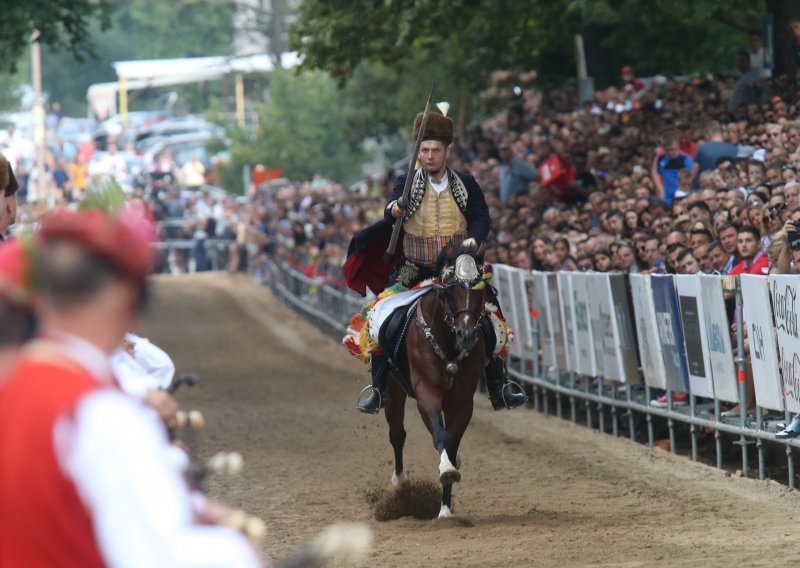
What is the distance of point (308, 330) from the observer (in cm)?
3019

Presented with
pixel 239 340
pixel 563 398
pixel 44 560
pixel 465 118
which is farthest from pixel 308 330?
pixel 44 560

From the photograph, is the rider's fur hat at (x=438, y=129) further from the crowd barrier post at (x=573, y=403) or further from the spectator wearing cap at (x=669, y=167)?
the spectator wearing cap at (x=669, y=167)

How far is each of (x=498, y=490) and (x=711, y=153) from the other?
6821 mm

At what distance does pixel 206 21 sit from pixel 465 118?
48.2m

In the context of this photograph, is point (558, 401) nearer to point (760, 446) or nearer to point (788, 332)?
point (760, 446)

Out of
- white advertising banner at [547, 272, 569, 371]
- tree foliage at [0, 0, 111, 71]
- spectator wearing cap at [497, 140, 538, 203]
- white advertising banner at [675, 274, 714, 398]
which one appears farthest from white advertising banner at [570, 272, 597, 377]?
tree foliage at [0, 0, 111, 71]

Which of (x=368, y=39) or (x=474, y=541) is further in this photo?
(x=368, y=39)

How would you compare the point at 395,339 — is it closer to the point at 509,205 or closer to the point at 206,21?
the point at 509,205

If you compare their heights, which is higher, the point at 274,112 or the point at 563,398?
the point at 274,112

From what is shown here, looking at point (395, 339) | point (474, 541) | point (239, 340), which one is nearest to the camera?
point (474, 541)

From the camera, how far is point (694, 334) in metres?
12.5

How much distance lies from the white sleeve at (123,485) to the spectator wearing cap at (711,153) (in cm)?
1497

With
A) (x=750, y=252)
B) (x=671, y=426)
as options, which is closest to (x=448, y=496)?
(x=750, y=252)

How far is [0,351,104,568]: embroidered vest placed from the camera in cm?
307
